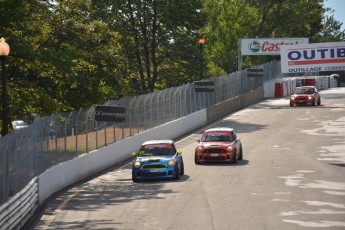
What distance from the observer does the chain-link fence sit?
19234mm

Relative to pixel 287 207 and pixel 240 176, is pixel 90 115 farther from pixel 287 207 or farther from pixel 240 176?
pixel 287 207

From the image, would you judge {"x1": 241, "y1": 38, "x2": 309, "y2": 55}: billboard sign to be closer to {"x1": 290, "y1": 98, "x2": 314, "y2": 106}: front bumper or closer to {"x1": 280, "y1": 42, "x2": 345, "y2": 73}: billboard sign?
{"x1": 280, "y1": 42, "x2": 345, "y2": 73}: billboard sign

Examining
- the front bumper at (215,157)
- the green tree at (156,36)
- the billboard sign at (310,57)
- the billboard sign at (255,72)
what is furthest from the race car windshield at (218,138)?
the billboard sign at (310,57)

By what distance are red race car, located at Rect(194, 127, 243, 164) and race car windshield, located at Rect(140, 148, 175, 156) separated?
158 inches

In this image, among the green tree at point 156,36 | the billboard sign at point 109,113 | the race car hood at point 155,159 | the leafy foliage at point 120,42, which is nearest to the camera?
the race car hood at point 155,159

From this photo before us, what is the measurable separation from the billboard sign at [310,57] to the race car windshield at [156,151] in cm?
5220

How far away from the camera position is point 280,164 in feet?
106

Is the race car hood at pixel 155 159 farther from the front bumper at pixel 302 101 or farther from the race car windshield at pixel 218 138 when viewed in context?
the front bumper at pixel 302 101

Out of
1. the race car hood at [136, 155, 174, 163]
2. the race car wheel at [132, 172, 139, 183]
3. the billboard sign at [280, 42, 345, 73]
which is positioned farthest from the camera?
the billboard sign at [280, 42, 345, 73]

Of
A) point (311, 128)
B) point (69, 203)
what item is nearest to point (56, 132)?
point (69, 203)

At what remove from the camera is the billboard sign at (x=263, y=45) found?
86.8 m

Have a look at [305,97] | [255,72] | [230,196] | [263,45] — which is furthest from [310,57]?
[230,196]

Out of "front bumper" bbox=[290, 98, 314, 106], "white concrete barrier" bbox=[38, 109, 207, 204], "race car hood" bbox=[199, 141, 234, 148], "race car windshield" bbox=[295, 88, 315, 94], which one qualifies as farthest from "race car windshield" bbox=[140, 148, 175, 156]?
"race car windshield" bbox=[295, 88, 315, 94]

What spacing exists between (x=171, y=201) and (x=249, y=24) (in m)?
92.6
